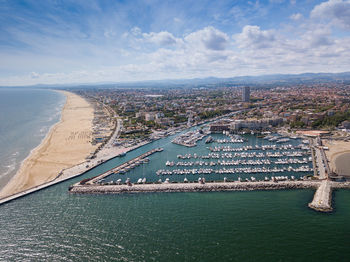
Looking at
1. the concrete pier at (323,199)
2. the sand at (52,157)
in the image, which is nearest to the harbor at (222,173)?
the concrete pier at (323,199)

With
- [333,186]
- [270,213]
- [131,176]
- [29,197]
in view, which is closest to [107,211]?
[131,176]

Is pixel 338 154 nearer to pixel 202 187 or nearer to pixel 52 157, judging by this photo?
pixel 202 187

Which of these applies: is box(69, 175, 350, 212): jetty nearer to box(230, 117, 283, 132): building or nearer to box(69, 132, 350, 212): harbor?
box(69, 132, 350, 212): harbor

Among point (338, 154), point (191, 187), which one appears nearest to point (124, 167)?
point (191, 187)

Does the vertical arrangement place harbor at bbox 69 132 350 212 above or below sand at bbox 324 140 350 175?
below

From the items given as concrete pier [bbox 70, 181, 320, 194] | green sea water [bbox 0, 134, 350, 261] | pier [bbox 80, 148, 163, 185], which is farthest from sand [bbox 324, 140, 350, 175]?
pier [bbox 80, 148, 163, 185]
